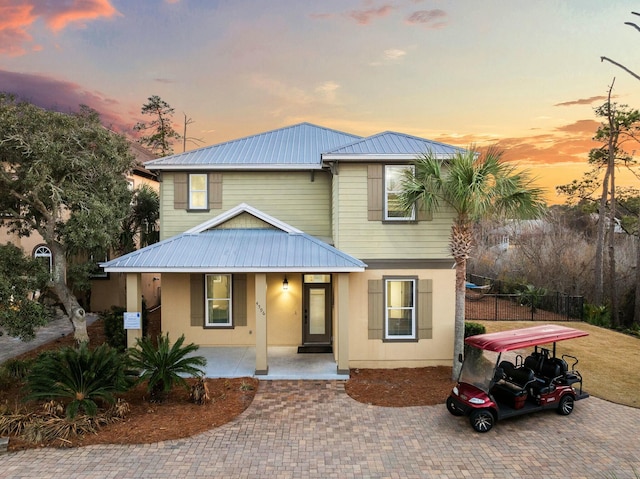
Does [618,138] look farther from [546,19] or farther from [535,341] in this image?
[535,341]

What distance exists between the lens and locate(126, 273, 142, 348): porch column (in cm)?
1054

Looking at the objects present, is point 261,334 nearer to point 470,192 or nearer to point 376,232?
point 376,232

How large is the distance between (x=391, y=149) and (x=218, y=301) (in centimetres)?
779

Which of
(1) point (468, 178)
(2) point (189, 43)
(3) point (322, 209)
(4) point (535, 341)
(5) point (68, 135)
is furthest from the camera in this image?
(2) point (189, 43)

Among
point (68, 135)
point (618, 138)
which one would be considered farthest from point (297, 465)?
point (618, 138)

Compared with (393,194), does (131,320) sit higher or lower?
lower

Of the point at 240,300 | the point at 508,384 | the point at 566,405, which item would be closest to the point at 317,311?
the point at 240,300

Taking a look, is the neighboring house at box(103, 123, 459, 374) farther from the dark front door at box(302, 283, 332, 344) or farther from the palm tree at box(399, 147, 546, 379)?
the palm tree at box(399, 147, 546, 379)

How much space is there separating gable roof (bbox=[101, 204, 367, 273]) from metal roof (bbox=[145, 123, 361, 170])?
2006mm

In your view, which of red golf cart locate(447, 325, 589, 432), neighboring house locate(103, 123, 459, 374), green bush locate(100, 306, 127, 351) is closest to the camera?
red golf cart locate(447, 325, 589, 432)


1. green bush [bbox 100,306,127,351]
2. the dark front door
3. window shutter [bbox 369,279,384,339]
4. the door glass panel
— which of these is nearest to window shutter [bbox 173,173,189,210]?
green bush [bbox 100,306,127,351]

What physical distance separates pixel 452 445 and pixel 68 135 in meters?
11.8

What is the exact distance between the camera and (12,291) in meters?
9.60

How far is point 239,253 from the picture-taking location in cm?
1086
